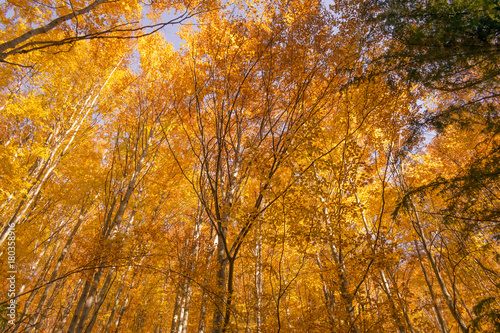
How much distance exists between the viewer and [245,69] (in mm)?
4797

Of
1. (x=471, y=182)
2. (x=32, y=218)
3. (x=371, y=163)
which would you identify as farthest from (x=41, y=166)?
(x=371, y=163)

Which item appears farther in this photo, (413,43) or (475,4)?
(413,43)

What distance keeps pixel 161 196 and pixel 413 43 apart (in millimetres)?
7838

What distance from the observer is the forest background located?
3271 millimetres

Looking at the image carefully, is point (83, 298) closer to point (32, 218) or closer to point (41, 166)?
point (41, 166)

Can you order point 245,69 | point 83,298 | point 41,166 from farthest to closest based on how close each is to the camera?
point 41,166 → point 245,69 → point 83,298

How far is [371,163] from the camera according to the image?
7.61 meters

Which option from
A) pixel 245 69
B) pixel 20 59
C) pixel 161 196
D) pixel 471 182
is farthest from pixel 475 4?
pixel 20 59

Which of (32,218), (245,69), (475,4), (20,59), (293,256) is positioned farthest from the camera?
(293,256)

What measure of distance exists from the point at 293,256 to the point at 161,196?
684cm

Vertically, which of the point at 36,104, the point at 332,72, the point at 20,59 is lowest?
the point at 332,72

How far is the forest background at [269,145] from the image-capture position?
3271mm

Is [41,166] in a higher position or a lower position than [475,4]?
higher

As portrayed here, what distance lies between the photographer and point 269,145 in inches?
259
